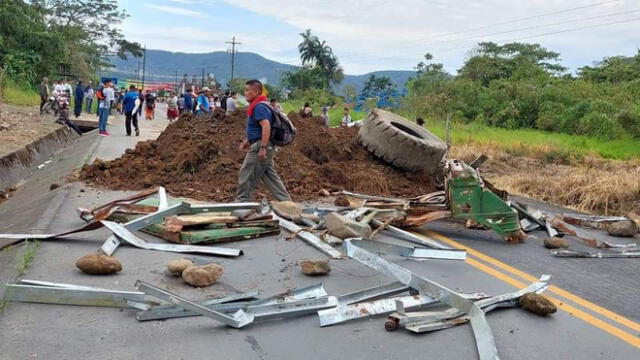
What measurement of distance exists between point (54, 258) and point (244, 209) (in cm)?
254

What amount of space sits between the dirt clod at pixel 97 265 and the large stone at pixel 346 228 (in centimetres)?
279

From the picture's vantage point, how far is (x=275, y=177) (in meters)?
9.99

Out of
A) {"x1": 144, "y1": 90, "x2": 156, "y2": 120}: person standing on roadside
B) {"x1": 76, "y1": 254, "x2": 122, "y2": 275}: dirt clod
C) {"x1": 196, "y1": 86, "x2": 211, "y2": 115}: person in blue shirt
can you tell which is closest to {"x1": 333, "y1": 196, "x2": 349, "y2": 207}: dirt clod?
{"x1": 76, "y1": 254, "x2": 122, "y2": 275}: dirt clod

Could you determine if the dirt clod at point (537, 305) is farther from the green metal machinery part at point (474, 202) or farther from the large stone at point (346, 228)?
the green metal machinery part at point (474, 202)

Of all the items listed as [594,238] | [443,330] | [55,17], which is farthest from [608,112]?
[55,17]

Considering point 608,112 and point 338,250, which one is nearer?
point 338,250

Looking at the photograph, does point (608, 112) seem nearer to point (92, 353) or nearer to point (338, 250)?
point (338, 250)

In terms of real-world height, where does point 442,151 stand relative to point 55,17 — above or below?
below

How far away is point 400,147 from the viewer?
12.5 meters

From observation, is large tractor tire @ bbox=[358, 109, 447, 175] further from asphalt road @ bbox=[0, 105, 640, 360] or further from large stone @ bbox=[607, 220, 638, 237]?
large stone @ bbox=[607, 220, 638, 237]

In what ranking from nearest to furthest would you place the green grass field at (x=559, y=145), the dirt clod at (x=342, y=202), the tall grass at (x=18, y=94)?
1. the dirt clod at (x=342, y=202)
2. the green grass field at (x=559, y=145)
3. the tall grass at (x=18, y=94)

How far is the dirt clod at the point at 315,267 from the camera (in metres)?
6.64

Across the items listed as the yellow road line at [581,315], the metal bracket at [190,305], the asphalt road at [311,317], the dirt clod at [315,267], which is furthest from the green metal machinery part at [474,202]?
the metal bracket at [190,305]

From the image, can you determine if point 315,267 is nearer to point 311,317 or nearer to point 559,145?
point 311,317
